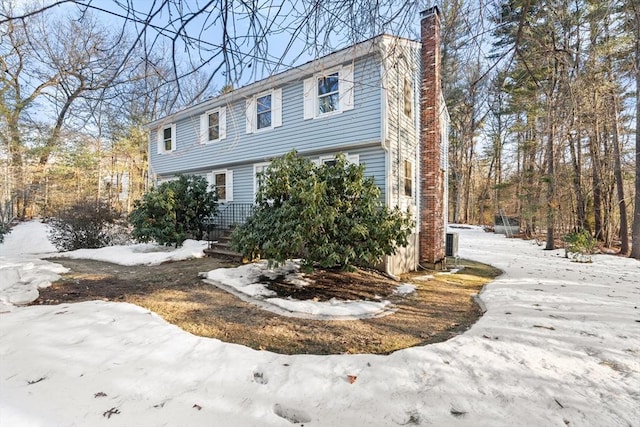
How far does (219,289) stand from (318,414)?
404 cm

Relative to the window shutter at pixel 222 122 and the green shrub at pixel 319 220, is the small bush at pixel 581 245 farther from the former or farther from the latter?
the window shutter at pixel 222 122

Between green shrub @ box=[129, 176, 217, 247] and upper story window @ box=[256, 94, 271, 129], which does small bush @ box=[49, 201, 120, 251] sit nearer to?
green shrub @ box=[129, 176, 217, 247]

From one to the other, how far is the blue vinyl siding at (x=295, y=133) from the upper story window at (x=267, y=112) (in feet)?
0.55

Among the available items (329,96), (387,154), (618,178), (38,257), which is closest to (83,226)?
(38,257)

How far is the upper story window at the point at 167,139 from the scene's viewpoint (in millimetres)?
12914

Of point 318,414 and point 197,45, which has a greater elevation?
point 197,45

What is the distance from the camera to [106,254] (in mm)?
8812

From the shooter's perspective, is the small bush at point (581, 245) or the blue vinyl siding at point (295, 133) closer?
the blue vinyl siding at point (295, 133)

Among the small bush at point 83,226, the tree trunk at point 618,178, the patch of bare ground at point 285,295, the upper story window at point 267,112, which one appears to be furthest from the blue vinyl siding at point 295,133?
the tree trunk at point 618,178

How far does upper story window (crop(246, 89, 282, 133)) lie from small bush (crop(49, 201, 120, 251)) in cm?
607

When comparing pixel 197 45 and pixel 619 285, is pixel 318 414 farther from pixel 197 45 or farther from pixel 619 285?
pixel 619 285

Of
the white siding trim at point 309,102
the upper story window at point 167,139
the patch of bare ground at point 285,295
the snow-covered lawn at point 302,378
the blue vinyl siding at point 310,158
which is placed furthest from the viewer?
the upper story window at point 167,139

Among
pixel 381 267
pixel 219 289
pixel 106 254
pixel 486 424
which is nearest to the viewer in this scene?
pixel 486 424

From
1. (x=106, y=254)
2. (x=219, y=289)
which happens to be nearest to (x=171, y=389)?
(x=219, y=289)
